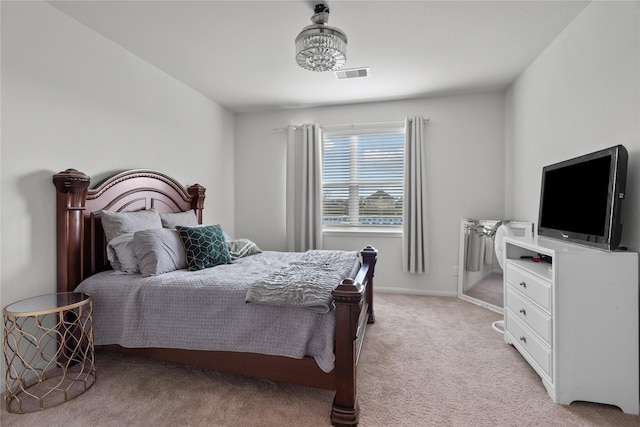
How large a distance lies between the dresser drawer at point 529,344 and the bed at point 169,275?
44.2 inches

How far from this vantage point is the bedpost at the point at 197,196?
3.66 m

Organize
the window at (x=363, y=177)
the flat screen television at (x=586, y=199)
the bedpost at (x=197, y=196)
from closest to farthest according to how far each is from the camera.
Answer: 1. the flat screen television at (x=586, y=199)
2. the bedpost at (x=197, y=196)
3. the window at (x=363, y=177)

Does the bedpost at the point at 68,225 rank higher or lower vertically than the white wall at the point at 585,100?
lower

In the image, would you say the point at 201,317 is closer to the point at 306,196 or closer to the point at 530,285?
the point at 530,285

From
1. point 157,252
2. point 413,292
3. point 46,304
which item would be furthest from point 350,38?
point 413,292

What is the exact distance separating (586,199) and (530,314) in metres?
0.83

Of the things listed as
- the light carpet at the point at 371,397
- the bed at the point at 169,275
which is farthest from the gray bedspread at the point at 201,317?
the light carpet at the point at 371,397

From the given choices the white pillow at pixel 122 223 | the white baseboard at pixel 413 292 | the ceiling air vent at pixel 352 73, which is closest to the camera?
the white pillow at pixel 122 223

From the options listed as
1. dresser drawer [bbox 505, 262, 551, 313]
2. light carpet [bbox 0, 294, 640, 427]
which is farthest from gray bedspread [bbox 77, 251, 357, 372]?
dresser drawer [bbox 505, 262, 551, 313]

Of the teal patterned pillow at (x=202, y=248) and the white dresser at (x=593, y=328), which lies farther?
the teal patterned pillow at (x=202, y=248)

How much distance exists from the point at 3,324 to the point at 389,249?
3.64 m

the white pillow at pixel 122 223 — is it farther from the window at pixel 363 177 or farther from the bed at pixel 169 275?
the window at pixel 363 177

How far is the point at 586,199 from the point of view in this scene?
2.06 metres

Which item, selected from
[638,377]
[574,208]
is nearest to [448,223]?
[574,208]
